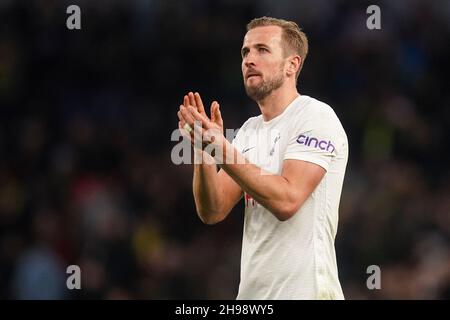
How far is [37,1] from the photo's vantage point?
1262cm

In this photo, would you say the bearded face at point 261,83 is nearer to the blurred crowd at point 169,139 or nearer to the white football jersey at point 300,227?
the white football jersey at point 300,227

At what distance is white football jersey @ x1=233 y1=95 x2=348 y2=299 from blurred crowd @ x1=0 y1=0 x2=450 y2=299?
3788mm

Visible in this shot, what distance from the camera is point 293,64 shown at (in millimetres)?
5754

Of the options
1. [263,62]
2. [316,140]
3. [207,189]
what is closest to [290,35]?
[263,62]

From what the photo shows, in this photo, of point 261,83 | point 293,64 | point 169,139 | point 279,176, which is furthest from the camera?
point 169,139

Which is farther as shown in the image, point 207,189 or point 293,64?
point 293,64

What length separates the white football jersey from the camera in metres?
5.27

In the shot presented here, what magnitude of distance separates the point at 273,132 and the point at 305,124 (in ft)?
0.77

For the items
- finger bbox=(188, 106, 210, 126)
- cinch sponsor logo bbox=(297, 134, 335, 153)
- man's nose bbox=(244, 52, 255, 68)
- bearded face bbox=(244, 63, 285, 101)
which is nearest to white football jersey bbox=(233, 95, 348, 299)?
cinch sponsor logo bbox=(297, 134, 335, 153)

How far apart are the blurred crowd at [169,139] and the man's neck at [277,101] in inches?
149

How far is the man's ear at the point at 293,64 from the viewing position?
5.71m

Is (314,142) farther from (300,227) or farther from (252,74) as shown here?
(252,74)

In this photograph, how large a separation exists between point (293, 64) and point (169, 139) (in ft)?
18.2

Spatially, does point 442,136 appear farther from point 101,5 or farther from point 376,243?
point 101,5
